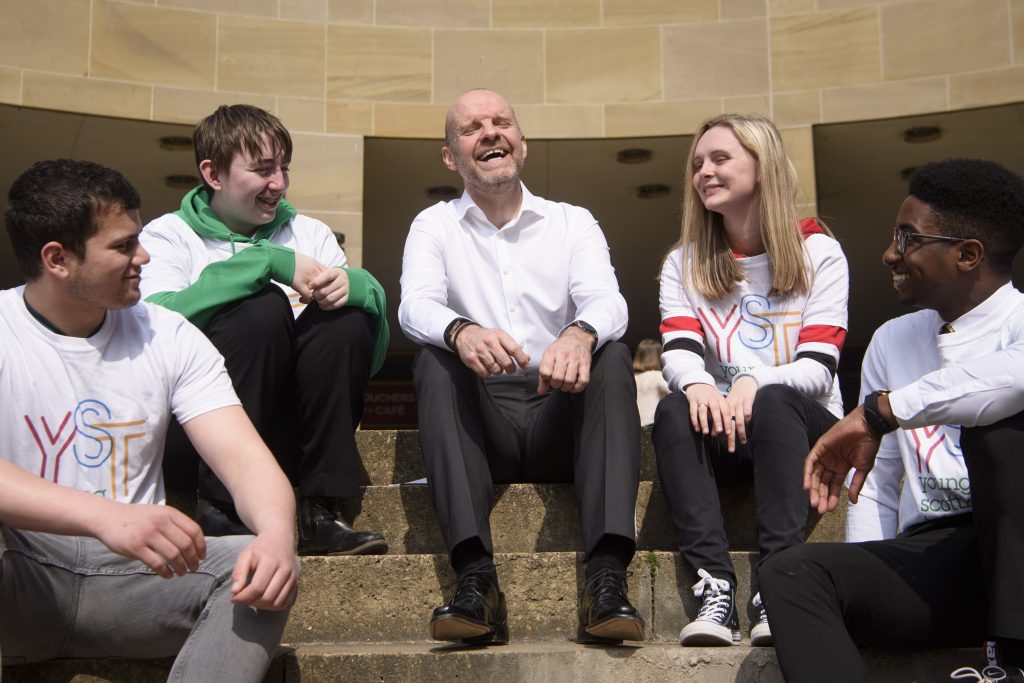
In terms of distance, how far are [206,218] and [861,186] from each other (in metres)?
5.97

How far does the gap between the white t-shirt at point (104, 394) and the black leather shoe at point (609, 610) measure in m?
Result: 0.90

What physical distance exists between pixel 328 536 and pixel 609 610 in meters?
0.85

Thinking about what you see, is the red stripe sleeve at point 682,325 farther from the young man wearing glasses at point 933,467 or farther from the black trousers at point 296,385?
the black trousers at point 296,385

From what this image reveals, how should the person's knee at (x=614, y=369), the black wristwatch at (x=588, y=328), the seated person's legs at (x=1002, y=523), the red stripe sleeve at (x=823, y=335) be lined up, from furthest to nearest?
the red stripe sleeve at (x=823, y=335) → the black wristwatch at (x=588, y=328) → the person's knee at (x=614, y=369) → the seated person's legs at (x=1002, y=523)

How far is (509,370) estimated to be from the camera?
2984 mm

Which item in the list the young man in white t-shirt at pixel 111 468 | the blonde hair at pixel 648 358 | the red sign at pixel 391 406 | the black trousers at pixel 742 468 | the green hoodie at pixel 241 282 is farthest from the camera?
the red sign at pixel 391 406

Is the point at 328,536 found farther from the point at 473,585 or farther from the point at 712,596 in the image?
the point at 712,596

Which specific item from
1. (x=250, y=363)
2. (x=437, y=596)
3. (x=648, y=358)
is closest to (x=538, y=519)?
(x=437, y=596)

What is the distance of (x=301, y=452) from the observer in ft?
10.8

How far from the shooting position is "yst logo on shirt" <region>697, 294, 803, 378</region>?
11.4ft

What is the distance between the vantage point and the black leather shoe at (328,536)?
310 centimetres

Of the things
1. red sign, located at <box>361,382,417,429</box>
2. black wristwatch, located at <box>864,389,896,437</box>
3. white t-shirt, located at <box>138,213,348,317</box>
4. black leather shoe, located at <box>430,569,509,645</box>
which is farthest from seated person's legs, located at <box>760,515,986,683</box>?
red sign, located at <box>361,382,417,429</box>

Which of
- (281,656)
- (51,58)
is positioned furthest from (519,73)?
(281,656)

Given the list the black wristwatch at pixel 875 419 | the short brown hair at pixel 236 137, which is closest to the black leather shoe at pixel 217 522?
the short brown hair at pixel 236 137
